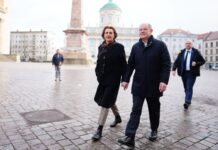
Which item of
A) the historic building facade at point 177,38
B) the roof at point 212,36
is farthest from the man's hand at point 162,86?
the historic building facade at point 177,38

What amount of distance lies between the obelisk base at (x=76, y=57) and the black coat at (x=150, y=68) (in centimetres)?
3222

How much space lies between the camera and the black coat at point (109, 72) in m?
4.08

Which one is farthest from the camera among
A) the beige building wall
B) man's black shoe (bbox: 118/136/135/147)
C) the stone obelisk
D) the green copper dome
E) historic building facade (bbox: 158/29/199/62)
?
historic building facade (bbox: 158/29/199/62)

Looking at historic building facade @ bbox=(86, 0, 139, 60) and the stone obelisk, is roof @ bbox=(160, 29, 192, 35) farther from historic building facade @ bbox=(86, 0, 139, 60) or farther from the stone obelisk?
the stone obelisk

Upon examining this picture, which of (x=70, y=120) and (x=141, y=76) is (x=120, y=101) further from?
(x=141, y=76)

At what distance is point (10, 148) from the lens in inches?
139

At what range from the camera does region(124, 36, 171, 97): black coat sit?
385cm

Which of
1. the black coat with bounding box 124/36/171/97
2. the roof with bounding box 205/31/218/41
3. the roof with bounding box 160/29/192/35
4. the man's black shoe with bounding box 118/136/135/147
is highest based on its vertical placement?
the roof with bounding box 160/29/192/35

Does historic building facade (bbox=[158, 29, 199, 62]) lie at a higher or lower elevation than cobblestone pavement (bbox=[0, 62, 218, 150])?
higher

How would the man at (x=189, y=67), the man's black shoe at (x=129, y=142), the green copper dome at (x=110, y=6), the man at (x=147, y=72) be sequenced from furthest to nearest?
the green copper dome at (x=110, y=6), the man at (x=189, y=67), the man at (x=147, y=72), the man's black shoe at (x=129, y=142)

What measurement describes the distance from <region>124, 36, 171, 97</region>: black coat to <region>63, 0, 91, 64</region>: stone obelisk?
32.2 m

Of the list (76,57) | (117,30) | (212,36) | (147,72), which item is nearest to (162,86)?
(147,72)

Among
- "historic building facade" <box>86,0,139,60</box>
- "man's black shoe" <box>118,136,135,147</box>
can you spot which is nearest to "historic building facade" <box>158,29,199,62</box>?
"historic building facade" <box>86,0,139,60</box>

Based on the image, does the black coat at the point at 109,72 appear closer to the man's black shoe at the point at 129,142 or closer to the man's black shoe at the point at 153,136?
the man's black shoe at the point at 129,142
